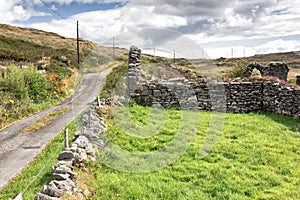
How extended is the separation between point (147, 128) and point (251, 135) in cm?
390

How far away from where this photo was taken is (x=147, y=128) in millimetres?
11945

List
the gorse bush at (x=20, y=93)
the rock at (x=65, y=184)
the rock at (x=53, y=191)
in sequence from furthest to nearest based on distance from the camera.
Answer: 1. the gorse bush at (x=20, y=93)
2. the rock at (x=65, y=184)
3. the rock at (x=53, y=191)

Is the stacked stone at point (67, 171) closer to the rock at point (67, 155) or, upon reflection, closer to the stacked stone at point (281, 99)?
the rock at point (67, 155)

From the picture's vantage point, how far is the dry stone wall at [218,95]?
1620 cm

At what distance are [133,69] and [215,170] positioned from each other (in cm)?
908

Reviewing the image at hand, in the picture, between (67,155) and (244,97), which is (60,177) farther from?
(244,97)

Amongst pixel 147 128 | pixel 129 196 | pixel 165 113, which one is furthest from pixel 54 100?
pixel 129 196

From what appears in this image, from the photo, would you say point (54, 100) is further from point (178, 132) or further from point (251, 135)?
point (251, 135)

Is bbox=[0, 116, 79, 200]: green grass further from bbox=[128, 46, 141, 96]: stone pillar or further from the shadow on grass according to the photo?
the shadow on grass

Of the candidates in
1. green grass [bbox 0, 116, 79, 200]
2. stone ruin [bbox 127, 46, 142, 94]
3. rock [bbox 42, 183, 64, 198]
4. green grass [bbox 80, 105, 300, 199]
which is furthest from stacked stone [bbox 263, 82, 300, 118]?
rock [bbox 42, 183, 64, 198]

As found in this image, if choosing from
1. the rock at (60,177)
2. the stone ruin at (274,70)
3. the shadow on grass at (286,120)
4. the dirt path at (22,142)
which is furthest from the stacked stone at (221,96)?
the rock at (60,177)

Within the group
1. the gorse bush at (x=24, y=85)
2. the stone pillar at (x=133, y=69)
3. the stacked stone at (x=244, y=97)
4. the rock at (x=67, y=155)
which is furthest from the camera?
the gorse bush at (x=24, y=85)

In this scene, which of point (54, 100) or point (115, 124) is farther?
point (54, 100)

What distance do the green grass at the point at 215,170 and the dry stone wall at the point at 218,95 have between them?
3632 millimetres
